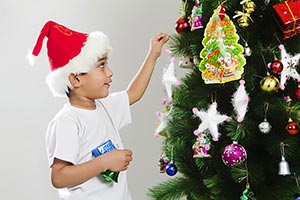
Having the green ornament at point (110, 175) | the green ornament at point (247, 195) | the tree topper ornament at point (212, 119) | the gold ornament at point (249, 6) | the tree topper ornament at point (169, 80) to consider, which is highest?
the gold ornament at point (249, 6)

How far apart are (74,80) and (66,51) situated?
0.08 metres

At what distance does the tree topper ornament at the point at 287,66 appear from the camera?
1185 mm

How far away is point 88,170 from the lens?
1.32m

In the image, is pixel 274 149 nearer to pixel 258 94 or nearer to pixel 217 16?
pixel 258 94

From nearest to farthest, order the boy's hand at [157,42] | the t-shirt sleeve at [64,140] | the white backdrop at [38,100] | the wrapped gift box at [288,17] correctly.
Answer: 1. the wrapped gift box at [288,17]
2. the t-shirt sleeve at [64,140]
3. the boy's hand at [157,42]
4. the white backdrop at [38,100]

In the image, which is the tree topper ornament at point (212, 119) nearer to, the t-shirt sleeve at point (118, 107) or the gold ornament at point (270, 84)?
the gold ornament at point (270, 84)

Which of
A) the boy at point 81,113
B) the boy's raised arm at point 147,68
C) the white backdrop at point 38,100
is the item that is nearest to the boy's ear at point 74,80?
the boy at point 81,113

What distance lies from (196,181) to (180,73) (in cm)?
65

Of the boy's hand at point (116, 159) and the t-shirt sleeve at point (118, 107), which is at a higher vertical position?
the t-shirt sleeve at point (118, 107)

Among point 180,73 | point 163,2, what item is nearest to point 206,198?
point 180,73

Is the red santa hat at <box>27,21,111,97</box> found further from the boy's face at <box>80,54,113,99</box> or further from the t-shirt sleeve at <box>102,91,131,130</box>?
the t-shirt sleeve at <box>102,91,131,130</box>

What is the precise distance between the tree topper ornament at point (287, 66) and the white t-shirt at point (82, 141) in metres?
0.49

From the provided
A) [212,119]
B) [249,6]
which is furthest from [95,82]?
[249,6]

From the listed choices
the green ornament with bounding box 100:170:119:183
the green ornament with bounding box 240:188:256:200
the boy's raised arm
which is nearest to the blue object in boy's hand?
the green ornament with bounding box 100:170:119:183
